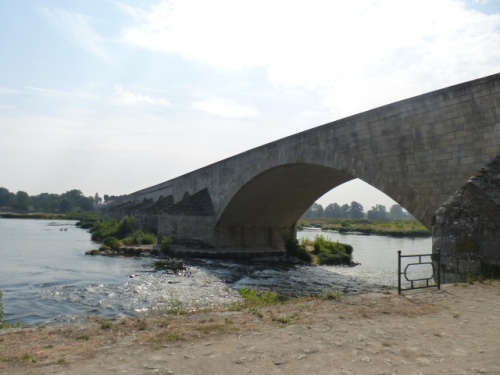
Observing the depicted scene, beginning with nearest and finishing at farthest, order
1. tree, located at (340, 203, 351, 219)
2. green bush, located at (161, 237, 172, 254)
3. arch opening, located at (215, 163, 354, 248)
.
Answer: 1. arch opening, located at (215, 163, 354, 248)
2. green bush, located at (161, 237, 172, 254)
3. tree, located at (340, 203, 351, 219)

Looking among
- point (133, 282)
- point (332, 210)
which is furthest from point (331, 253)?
point (332, 210)

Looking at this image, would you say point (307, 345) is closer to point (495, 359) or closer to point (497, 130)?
point (495, 359)

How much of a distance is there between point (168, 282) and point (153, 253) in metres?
9.19

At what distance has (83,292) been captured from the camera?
42.0 ft

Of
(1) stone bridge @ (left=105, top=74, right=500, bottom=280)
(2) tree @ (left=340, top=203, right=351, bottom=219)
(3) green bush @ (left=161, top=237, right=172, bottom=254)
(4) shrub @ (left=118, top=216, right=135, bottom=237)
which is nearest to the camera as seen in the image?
(1) stone bridge @ (left=105, top=74, right=500, bottom=280)

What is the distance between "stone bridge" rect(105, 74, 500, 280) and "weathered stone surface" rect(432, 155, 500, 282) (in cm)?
2

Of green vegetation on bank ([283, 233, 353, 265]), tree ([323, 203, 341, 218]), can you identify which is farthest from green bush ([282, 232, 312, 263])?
tree ([323, 203, 341, 218])

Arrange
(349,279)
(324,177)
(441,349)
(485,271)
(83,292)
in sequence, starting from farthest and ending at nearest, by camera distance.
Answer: (324,177) → (349,279) → (83,292) → (485,271) → (441,349)

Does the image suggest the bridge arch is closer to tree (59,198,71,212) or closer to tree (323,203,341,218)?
tree (59,198,71,212)

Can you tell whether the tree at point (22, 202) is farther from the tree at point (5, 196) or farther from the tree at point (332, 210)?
the tree at point (332, 210)

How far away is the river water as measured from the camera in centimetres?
1073

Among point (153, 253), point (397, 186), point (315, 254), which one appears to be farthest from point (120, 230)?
point (397, 186)

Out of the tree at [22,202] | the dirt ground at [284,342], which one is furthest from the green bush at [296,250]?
the tree at [22,202]

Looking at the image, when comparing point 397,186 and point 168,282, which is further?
point 168,282
